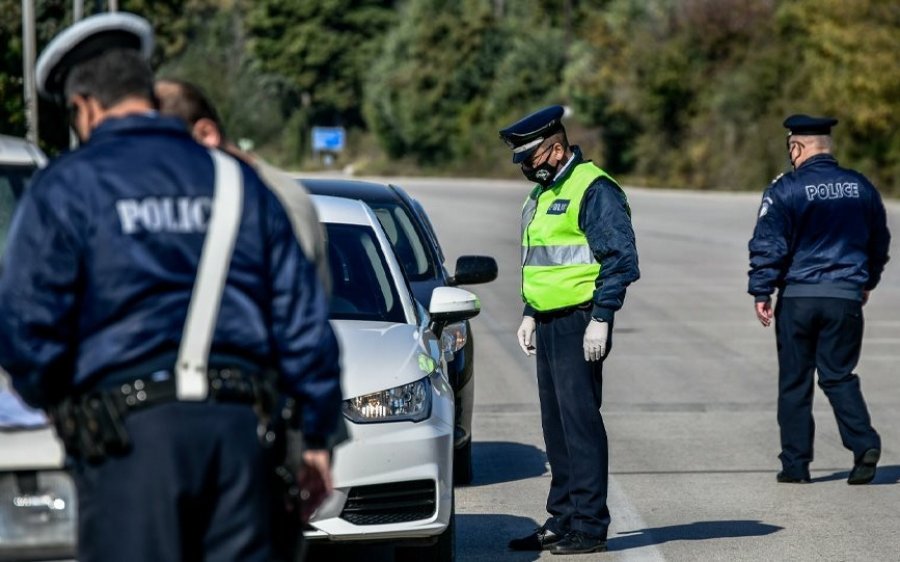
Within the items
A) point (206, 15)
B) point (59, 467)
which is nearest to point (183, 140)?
point (59, 467)

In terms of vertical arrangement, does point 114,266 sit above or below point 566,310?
above

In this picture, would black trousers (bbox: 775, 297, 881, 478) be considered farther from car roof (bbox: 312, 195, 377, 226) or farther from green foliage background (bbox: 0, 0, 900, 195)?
green foliage background (bbox: 0, 0, 900, 195)

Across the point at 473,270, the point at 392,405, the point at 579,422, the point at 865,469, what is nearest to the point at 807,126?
the point at 865,469

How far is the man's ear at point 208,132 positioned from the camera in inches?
174

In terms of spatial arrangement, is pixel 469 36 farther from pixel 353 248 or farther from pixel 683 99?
pixel 353 248

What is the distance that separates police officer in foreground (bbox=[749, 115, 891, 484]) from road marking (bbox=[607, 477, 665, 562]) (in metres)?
1.03

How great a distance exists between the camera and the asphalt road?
7789 mm

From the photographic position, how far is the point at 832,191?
30.1 ft

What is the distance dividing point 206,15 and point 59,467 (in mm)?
119523

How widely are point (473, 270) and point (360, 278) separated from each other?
81.8 inches

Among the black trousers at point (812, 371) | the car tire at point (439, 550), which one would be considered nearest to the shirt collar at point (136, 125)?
the car tire at point (439, 550)

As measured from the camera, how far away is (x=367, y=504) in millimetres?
6203

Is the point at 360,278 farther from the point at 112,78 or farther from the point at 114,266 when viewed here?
the point at 114,266

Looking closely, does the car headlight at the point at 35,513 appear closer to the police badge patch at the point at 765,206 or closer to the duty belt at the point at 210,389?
the duty belt at the point at 210,389
